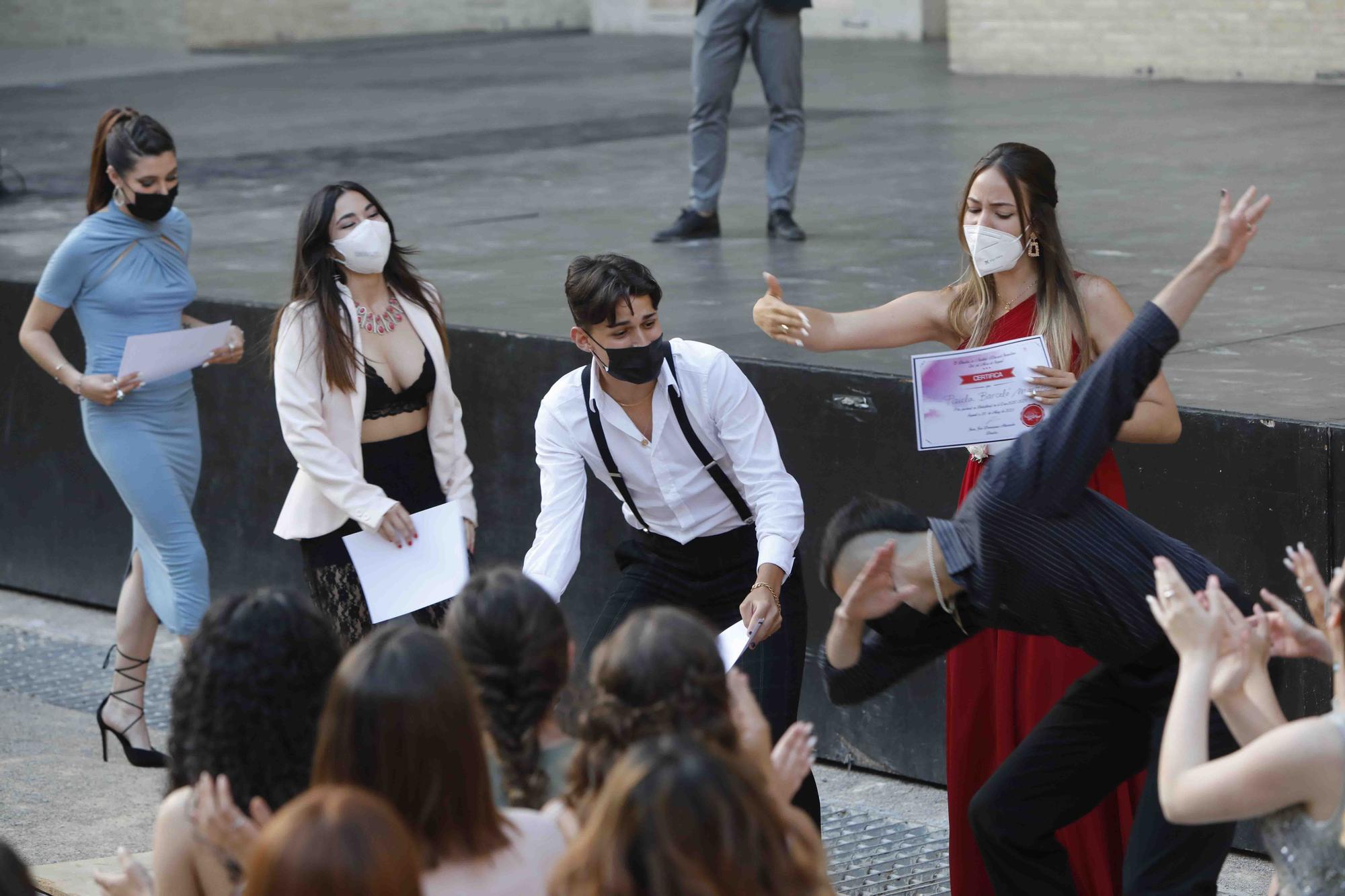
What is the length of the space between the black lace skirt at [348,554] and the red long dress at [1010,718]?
160 centimetres

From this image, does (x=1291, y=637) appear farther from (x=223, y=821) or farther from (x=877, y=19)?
(x=877, y=19)

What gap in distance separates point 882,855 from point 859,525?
1.90 m

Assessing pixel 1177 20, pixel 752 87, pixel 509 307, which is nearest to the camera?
pixel 509 307

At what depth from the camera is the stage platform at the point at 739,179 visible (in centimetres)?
658

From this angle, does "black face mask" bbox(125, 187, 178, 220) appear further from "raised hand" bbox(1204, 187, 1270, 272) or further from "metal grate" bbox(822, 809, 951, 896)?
"raised hand" bbox(1204, 187, 1270, 272)

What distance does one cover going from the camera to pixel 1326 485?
4488mm

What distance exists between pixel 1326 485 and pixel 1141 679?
52.2 inches

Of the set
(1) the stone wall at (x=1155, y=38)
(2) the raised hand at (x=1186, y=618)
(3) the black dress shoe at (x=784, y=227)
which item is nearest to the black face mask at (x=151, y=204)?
(3) the black dress shoe at (x=784, y=227)

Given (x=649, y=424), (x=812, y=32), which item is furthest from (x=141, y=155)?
(x=812, y=32)

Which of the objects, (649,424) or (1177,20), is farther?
(1177,20)

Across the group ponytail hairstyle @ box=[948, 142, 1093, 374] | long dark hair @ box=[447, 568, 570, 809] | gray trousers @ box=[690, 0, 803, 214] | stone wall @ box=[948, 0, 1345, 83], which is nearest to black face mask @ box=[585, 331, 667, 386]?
ponytail hairstyle @ box=[948, 142, 1093, 374]

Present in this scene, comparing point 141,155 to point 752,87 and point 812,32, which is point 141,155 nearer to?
point 752,87

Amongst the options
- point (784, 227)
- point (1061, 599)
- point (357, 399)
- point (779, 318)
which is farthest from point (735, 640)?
point (784, 227)

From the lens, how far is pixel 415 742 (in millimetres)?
2549
